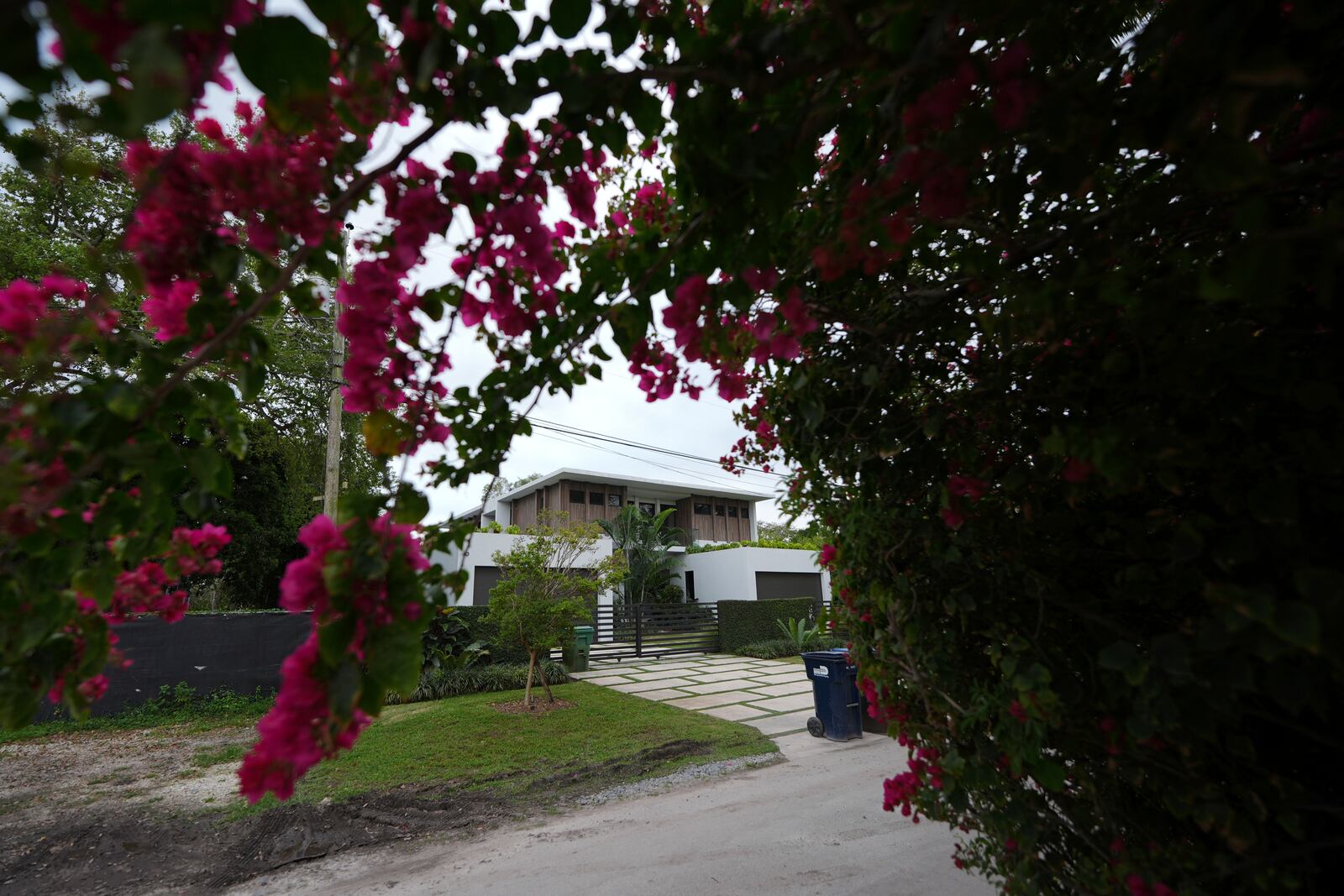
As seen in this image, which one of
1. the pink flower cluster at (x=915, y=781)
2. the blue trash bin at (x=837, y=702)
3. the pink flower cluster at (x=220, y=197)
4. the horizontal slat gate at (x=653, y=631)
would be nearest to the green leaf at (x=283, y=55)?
the pink flower cluster at (x=220, y=197)

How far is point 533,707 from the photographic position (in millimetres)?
7840

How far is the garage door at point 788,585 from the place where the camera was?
18.2m

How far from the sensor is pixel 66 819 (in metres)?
4.39

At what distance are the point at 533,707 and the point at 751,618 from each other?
8351 mm

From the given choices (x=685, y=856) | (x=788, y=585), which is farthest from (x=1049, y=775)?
(x=788, y=585)

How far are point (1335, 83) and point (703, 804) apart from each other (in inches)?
187

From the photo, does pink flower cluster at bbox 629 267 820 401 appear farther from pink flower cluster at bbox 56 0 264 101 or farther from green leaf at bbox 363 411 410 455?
pink flower cluster at bbox 56 0 264 101

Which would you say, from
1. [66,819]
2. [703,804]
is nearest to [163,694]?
[66,819]

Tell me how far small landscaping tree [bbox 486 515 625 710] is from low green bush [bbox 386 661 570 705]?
25.8 inches

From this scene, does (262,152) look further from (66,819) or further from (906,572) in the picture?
(66,819)

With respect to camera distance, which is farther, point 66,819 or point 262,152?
point 66,819

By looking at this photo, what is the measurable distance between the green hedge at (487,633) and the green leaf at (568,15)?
398 inches

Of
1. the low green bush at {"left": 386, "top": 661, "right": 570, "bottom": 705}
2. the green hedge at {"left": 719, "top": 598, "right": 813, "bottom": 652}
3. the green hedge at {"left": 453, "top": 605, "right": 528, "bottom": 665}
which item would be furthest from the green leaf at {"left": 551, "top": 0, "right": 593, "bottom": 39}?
the green hedge at {"left": 719, "top": 598, "right": 813, "bottom": 652}

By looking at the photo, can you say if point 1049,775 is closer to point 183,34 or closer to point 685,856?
point 183,34
